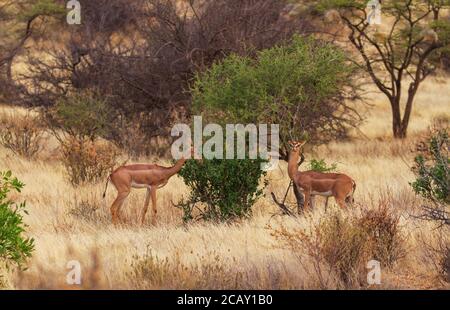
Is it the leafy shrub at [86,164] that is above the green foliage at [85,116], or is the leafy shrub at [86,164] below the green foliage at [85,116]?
below

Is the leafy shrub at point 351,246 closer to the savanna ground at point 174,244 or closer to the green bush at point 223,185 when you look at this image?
the savanna ground at point 174,244

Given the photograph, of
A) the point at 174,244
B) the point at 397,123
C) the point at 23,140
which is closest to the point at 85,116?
the point at 23,140

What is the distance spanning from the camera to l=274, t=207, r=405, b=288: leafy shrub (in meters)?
7.50

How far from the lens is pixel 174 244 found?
8750 millimetres

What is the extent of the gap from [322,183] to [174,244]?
83.9 inches

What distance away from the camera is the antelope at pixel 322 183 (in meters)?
9.87

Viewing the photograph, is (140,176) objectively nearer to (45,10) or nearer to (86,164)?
(86,164)

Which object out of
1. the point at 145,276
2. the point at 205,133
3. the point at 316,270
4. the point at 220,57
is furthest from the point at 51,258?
the point at 220,57

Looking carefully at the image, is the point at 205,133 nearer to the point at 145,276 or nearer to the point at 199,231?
the point at 199,231

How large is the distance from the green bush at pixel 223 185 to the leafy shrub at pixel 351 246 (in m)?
2.17

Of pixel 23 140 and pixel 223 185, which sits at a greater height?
pixel 23 140

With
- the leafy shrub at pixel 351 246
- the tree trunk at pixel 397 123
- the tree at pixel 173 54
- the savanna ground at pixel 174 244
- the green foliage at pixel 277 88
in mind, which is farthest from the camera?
the tree trunk at pixel 397 123

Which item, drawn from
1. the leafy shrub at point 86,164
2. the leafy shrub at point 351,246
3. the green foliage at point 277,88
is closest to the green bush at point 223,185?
the green foliage at point 277,88

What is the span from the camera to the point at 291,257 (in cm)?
790
